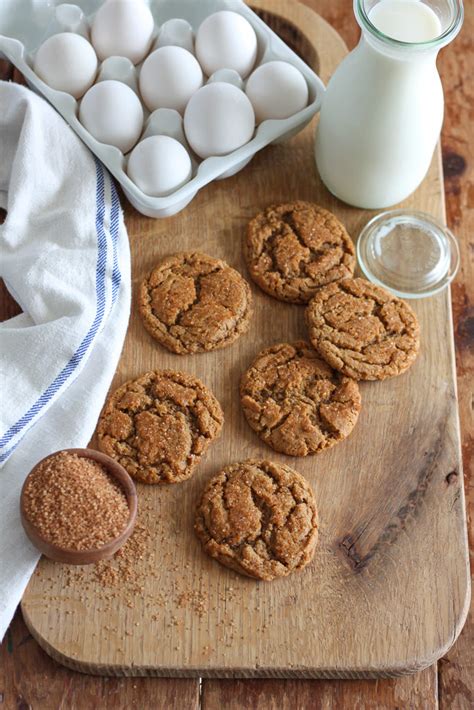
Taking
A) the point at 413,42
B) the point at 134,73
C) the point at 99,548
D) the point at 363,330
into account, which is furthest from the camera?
the point at 134,73

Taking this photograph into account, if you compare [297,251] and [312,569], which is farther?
[297,251]

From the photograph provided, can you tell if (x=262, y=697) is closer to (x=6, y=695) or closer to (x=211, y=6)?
(x=6, y=695)

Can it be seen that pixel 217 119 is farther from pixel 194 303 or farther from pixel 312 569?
pixel 312 569

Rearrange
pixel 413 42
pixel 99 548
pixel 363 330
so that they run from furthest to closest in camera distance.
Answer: pixel 363 330 < pixel 413 42 < pixel 99 548

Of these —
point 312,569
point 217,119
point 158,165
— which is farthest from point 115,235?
point 312,569

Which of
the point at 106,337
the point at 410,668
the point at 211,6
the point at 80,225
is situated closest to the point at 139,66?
the point at 211,6

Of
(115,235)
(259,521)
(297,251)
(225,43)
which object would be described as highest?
(225,43)

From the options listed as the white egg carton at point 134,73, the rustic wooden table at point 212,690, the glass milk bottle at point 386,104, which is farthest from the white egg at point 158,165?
the rustic wooden table at point 212,690
